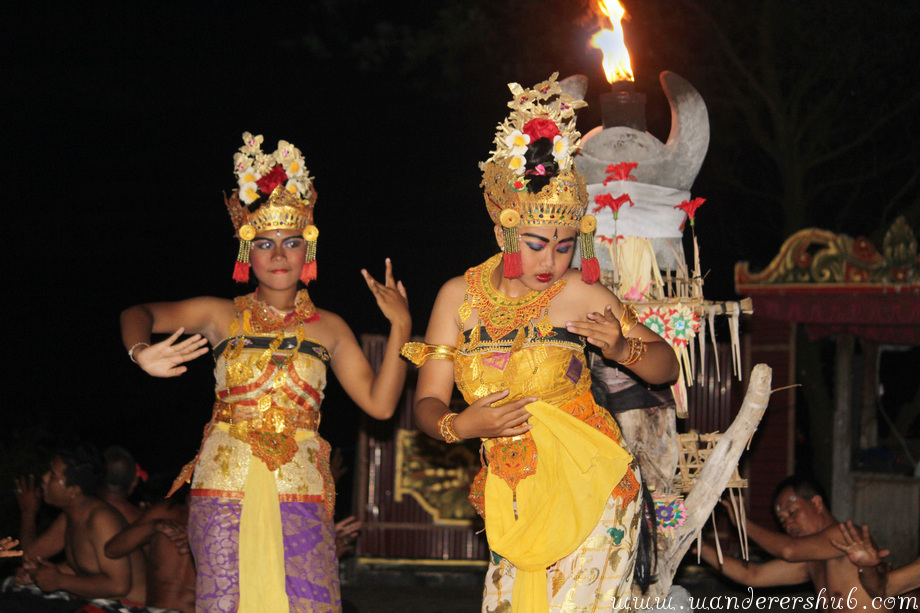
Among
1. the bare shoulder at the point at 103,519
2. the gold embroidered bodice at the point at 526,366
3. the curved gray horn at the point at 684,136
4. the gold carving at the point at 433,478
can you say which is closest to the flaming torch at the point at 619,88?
the curved gray horn at the point at 684,136

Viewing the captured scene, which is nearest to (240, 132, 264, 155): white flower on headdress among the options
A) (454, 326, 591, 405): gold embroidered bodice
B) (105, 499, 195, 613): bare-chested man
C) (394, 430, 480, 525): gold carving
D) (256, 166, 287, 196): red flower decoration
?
(256, 166, 287, 196): red flower decoration

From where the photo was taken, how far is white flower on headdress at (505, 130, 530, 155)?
10.8 feet

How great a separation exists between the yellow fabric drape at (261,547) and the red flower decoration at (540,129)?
4.86 feet

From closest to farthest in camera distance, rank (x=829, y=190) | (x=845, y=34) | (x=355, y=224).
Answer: (x=845, y=34) → (x=355, y=224) → (x=829, y=190)

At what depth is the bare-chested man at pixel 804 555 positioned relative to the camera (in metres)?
4.70

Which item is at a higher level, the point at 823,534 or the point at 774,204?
the point at 774,204

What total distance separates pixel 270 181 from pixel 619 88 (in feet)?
5.08

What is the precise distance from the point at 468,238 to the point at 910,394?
6.61m

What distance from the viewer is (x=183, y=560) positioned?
5.25 m

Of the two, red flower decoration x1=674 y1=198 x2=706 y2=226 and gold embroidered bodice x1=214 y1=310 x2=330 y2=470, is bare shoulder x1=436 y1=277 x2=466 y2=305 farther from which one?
red flower decoration x1=674 y1=198 x2=706 y2=226

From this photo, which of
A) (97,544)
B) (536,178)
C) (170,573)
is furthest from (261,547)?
(97,544)

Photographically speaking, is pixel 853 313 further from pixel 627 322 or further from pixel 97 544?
pixel 97 544

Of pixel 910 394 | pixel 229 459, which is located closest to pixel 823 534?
pixel 229 459

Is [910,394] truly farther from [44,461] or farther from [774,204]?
[44,461]
